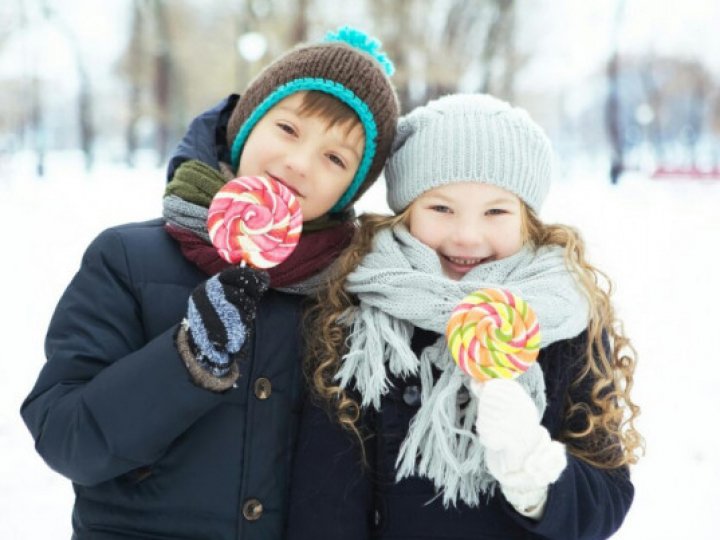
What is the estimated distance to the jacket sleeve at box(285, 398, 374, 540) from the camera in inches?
76.9

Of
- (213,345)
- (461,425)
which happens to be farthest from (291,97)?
(461,425)

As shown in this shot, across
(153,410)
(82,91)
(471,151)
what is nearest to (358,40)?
(471,151)

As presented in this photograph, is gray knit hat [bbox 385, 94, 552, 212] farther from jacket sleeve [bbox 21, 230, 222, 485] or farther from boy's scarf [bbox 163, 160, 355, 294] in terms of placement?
jacket sleeve [bbox 21, 230, 222, 485]

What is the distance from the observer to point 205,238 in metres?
2.02

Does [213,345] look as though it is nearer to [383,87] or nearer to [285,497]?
[285,497]

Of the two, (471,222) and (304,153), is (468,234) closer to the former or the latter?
(471,222)

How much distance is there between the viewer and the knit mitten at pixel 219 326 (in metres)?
1.70

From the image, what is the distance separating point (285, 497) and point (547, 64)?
8.54 metres

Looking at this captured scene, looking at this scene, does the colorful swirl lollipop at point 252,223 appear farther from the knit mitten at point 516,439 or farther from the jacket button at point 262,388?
the knit mitten at point 516,439

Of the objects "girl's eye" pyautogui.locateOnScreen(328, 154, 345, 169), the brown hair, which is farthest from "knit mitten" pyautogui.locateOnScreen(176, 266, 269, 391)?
"girl's eye" pyautogui.locateOnScreen(328, 154, 345, 169)

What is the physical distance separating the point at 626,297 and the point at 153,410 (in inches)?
207

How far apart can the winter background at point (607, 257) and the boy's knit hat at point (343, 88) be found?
29.2 inches

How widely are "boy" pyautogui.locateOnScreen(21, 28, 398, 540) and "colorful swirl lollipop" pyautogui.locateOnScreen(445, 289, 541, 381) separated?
478 millimetres

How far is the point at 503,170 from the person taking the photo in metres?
2.04
